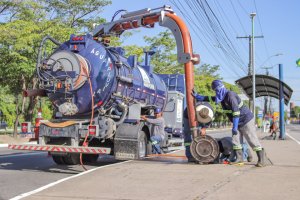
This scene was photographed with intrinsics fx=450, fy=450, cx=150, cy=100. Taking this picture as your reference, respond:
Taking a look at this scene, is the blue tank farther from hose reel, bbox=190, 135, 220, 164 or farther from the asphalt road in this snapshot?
hose reel, bbox=190, 135, 220, 164

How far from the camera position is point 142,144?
1214cm

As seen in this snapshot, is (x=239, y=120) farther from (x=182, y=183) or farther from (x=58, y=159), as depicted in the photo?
(x=58, y=159)

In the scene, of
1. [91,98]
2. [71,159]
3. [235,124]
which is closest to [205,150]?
[235,124]

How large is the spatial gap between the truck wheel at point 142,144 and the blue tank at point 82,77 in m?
1.14

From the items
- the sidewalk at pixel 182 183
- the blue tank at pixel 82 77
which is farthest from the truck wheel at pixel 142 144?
the sidewalk at pixel 182 183

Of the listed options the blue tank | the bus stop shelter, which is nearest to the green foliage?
the bus stop shelter

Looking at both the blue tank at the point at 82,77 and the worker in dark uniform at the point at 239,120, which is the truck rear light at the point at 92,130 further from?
the worker in dark uniform at the point at 239,120

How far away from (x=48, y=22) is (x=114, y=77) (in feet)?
46.3

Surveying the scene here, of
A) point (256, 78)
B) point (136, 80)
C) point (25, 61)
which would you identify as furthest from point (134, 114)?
point (256, 78)

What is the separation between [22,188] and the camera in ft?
28.4

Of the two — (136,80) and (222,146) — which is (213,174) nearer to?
(222,146)

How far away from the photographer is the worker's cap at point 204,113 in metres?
10.5

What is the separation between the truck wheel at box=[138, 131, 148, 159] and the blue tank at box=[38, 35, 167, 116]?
3.72 feet

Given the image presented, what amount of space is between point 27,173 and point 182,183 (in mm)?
4761
